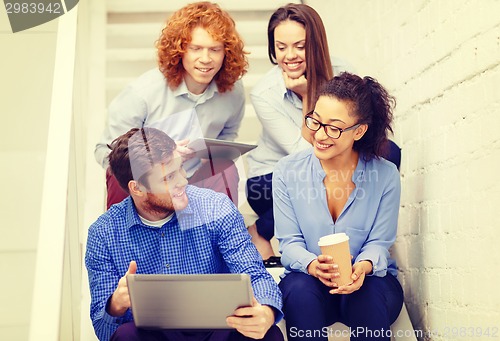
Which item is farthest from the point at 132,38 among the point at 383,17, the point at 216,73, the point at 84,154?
the point at 383,17

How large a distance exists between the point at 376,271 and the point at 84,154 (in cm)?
130

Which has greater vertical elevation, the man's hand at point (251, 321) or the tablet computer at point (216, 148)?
the tablet computer at point (216, 148)

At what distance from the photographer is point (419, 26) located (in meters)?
2.55

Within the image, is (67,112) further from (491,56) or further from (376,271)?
(491,56)

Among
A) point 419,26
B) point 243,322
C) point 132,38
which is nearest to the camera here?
point 243,322

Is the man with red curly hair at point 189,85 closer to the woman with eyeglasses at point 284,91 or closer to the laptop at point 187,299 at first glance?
the woman with eyeglasses at point 284,91

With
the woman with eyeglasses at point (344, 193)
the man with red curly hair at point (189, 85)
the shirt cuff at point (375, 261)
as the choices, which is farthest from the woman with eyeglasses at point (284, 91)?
the shirt cuff at point (375, 261)

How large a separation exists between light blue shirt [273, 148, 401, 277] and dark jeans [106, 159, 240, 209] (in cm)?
25

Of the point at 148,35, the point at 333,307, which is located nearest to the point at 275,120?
the point at 333,307

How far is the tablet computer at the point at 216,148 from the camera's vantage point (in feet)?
8.14

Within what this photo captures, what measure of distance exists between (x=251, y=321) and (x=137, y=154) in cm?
61

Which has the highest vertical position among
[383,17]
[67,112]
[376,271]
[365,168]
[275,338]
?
[383,17]

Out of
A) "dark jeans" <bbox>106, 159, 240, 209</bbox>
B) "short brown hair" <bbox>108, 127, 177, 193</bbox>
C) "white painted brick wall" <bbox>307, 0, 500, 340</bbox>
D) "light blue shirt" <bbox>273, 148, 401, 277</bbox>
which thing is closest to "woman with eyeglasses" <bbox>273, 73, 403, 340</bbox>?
"light blue shirt" <bbox>273, 148, 401, 277</bbox>

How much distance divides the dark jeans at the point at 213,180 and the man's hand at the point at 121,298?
49 cm
